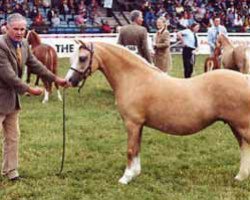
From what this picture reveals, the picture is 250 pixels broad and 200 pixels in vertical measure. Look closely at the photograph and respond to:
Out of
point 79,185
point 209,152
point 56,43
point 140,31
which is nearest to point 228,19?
point 56,43

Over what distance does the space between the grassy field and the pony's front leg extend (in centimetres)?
11

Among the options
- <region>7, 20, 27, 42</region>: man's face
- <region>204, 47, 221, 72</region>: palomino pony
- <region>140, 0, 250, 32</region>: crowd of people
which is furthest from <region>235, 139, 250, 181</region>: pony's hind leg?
<region>140, 0, 250, 32</region>: crowd of people

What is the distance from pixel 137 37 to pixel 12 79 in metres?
6.26

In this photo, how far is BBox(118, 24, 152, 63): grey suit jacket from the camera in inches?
501

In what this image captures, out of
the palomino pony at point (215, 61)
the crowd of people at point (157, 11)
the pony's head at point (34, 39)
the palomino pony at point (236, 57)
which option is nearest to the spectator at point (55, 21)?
the crowd of people at point (157, 11)

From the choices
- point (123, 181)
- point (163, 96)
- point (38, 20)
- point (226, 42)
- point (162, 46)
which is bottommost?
point (123, 181)

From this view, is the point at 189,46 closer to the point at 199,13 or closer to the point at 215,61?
the point at 215,61

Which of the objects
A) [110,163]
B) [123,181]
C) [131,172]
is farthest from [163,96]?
[110,163]

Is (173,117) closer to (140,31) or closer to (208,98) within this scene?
(208,98)

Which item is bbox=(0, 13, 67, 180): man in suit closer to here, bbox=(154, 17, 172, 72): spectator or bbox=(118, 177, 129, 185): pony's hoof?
bbox=(118, 177, 129, 185): pony's hoof

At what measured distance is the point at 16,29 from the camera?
22.6ft

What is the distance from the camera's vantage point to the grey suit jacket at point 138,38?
41.8ft

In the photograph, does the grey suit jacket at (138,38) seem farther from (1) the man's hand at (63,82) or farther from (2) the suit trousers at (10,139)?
(2) the suit trousers at (10,139)

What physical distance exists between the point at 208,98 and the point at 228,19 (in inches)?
1148
